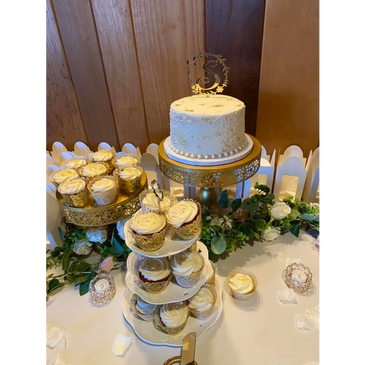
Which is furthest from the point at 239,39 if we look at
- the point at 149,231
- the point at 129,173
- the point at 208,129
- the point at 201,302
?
the point at 201,302

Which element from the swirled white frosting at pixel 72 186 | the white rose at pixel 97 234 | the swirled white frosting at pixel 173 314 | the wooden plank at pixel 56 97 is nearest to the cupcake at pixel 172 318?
the swirled white frosting at pixel 173 314

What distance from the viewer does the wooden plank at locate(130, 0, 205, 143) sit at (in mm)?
1227

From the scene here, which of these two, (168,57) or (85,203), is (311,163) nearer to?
(168,57)

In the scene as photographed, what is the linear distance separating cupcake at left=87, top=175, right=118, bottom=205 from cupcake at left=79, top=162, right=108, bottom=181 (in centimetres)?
5

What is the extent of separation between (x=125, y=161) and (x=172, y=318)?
659mm

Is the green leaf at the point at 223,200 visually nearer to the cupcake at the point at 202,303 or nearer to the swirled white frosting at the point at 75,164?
the cupcake at the point at 202,303

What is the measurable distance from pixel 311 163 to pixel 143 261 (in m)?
1.05

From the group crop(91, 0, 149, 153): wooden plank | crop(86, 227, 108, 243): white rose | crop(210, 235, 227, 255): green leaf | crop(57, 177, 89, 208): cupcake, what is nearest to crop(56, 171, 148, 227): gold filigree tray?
crop(57, 177, 89, 208): cupcake

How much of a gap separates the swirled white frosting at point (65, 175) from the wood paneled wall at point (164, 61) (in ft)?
1.70

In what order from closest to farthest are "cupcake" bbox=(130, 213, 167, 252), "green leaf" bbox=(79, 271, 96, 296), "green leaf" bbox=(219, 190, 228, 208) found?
"cupcake" bbox=(130, 213, 167, 252) < "green leaf" bbox=(79, 271, 96, 296) < "green leaf" bbox=(219, 190, 228, 208)

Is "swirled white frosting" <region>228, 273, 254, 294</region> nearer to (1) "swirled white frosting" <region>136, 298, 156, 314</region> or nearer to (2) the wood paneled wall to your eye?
(1) "swirled white frosting" <region>136, 298, 156, 314</region>

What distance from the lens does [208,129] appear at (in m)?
0.99

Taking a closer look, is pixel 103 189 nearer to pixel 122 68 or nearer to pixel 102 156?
pixel 102 156

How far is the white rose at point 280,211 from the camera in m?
1.22
